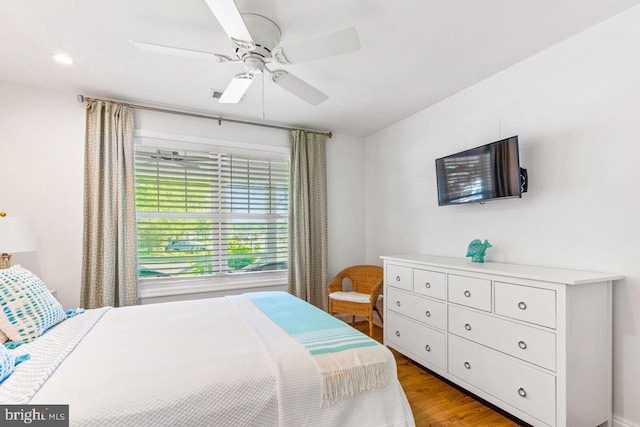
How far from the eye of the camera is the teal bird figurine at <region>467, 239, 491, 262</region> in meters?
2.44

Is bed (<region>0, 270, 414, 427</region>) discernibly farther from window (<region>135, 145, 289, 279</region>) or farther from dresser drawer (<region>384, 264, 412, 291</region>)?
window (<region>135, 145, 289, 279</region>)

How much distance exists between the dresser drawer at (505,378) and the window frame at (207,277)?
83.9 inches

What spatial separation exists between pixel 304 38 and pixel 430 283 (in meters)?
2.11

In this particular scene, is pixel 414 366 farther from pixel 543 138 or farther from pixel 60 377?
pixel 60 377

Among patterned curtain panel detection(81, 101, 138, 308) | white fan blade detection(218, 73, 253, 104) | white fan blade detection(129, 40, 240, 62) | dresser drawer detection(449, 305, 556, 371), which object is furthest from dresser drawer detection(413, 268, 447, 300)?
patterned curtain panel detection(81, 101, 138, 308)

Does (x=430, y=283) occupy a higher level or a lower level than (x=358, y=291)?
higher

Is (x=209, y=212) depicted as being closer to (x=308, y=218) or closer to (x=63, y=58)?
(x=308, y=218)

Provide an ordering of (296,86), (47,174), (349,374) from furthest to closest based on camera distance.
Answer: (47,174), (296,86), (349,374)

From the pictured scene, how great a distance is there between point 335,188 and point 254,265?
146 cm

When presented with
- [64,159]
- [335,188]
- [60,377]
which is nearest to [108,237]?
[64,159]

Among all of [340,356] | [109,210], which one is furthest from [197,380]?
[109,210]

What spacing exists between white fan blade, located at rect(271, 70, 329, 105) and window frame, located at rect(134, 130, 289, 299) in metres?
1.57

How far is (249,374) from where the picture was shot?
1.27m

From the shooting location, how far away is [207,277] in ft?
11.1
